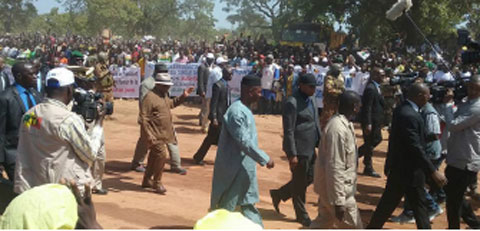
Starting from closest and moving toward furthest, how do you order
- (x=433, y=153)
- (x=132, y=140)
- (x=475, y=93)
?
(x=475, y=93) < (x=433, y=153) < (x=132, y=140)

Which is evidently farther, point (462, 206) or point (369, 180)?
point (369, 180)

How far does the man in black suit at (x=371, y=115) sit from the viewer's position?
32.6ft

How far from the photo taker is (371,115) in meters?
10.1

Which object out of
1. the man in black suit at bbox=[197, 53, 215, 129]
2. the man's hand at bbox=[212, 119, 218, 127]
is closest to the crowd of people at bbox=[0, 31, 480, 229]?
the man's hand at bbox=[212, 119, 218, 127]

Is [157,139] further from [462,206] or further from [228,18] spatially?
[228,18]

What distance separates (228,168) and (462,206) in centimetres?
320

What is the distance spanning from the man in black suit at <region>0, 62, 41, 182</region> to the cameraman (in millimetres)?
1498

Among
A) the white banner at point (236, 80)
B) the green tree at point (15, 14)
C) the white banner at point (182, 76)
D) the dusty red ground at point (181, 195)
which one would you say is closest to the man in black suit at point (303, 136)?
the dusty red ground at point (181, 195)

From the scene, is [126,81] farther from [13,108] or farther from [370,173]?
[13,108]

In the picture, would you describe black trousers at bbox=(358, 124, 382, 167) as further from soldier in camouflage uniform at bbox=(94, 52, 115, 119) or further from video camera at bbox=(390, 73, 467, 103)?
soldier in camouflage uniform at bbox=(94, 52, 115, 119)

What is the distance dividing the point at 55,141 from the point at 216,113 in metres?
6.72

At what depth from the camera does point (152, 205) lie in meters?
7.71

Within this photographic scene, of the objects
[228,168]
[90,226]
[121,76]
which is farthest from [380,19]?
[90,226]

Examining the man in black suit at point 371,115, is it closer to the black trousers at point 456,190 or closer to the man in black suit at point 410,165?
the black trousers at point 456,190
